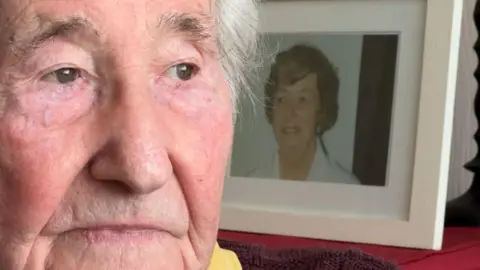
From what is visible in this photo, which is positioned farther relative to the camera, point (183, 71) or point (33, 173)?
point (183, 71)

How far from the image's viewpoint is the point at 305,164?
1332 mm

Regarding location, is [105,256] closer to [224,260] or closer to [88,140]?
[88,140]

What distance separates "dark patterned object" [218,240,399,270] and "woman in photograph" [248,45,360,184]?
208 mm

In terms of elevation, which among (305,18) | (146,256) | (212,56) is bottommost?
(146,256)

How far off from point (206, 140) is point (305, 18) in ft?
1.84

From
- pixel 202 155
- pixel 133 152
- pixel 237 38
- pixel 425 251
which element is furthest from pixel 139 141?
pixel 425 251

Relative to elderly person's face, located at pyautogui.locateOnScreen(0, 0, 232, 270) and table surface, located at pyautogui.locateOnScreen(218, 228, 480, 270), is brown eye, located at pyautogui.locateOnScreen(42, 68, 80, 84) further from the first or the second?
table surface, located at pyautogui.locateOnScreen(218, 228, 480, 270)

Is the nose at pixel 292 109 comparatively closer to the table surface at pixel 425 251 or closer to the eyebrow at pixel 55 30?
the table surface at pixel 425 251

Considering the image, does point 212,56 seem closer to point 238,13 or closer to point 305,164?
point 238,13

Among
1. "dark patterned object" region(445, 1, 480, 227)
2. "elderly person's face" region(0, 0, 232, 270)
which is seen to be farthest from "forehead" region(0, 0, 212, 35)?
"dark patterned object" region(445, 1, 480, 227)

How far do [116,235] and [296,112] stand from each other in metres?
0.63

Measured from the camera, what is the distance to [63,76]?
0.80 meters

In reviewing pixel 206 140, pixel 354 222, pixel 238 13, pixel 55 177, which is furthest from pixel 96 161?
pixel 354 222

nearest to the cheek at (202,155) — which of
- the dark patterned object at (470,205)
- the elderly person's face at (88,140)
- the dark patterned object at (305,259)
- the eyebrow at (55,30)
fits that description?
the elderly person's face at (88,140)
